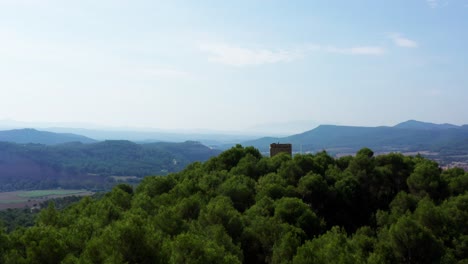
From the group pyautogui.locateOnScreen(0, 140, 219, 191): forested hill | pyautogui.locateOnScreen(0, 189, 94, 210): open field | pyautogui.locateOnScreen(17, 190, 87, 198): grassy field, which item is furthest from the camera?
pyautogui.locateOnScreen(0, 140, 219, 191): forested hill

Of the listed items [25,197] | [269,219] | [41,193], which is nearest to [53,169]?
[41,193]

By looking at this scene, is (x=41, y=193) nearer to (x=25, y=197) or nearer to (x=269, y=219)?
(x=25, y=197)

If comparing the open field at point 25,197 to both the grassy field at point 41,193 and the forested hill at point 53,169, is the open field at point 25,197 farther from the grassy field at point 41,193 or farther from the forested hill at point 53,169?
the forested hill at point 53,169

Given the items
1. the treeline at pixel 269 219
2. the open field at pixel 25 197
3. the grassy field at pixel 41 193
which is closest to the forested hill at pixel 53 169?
the grassy field at pixel 41 193

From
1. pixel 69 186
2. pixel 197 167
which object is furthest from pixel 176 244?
pixel 69 186

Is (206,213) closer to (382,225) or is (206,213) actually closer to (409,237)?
(409,237)

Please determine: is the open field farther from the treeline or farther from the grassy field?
the treeline

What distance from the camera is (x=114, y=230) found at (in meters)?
17.3

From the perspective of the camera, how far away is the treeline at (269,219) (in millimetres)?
17312

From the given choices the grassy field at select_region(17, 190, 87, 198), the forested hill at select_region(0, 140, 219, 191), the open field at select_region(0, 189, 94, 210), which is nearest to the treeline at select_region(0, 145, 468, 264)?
the open field at select_region(0, 189, 94, 210)

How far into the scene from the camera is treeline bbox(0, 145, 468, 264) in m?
17.3

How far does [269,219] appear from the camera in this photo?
26.4 m

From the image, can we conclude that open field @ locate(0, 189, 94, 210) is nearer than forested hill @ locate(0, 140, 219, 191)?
Yes

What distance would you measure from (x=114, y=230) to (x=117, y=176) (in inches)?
6632
